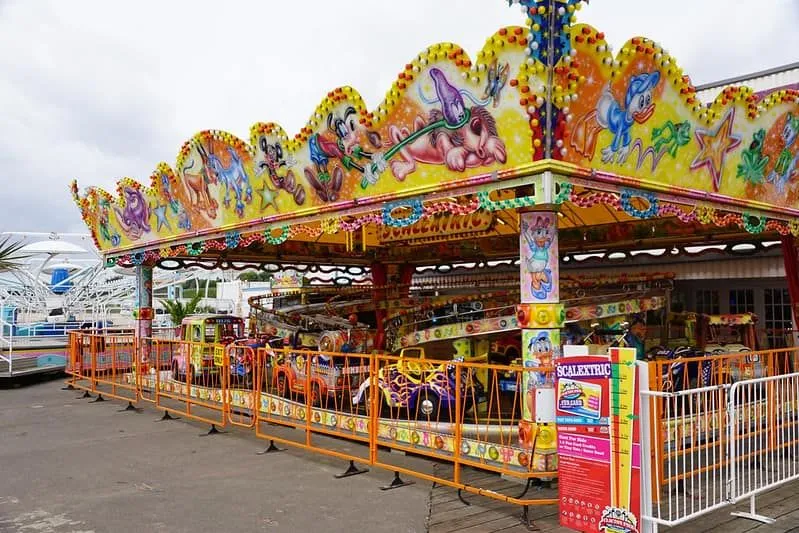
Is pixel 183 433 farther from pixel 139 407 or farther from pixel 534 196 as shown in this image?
pixel 534 196

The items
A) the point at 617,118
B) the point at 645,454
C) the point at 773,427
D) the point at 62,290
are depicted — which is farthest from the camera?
the point at 62,290

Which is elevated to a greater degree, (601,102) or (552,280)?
(601,102)

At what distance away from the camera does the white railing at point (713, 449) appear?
4.84 meters

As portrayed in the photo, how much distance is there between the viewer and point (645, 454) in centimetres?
475

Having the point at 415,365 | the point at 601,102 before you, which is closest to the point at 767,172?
the point at 601,102

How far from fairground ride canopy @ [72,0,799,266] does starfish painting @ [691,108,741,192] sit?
21 millimetres

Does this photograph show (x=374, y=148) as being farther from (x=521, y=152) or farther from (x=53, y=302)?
(x=53, y=302)

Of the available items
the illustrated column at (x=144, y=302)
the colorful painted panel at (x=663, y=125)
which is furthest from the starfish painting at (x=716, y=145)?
the illustrated column at (x=144, y=302)

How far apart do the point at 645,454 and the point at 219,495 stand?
4059 mm

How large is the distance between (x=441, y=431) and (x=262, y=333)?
6.91 meters

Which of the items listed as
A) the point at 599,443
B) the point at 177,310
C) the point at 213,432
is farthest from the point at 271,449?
the point at 177,310

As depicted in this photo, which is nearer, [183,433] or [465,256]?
[183,433]

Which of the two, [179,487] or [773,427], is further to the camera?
[179,487]

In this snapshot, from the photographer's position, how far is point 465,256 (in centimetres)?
1588
